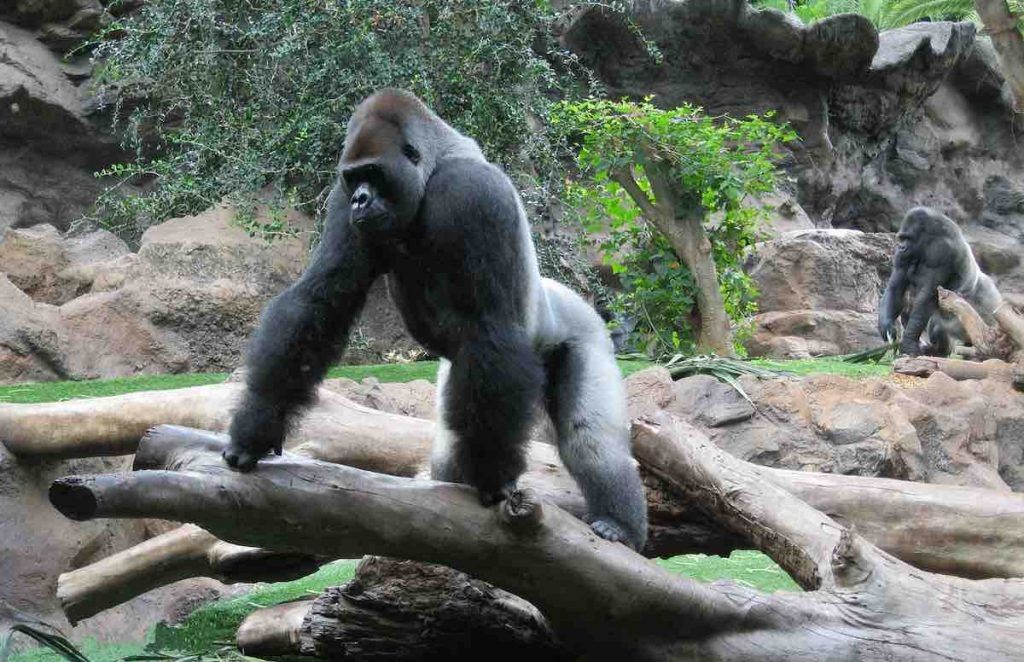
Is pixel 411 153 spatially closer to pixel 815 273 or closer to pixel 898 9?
pixel 815 273

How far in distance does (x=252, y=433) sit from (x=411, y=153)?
864 millimetres

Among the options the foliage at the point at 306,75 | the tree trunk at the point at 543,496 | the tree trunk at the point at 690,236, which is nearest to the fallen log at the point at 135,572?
the tree trunk at the point at 543,496

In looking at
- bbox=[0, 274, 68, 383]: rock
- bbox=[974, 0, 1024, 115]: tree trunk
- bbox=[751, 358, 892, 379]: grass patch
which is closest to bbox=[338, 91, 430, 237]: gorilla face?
bbox=[0, 274, 68, 383]: rock

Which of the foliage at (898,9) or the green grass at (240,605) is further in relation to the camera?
the foliage at (898,9)

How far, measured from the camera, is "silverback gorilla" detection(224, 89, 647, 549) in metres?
2.60

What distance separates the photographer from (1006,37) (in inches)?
252

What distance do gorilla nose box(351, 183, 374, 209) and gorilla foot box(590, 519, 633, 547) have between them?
1.18 meters

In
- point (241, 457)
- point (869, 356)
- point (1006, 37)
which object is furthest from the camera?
point (869, 356)

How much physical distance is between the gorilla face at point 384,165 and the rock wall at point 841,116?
882 cm

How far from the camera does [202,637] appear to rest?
13.0 feet

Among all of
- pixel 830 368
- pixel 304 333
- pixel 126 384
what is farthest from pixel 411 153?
pixel 830 368

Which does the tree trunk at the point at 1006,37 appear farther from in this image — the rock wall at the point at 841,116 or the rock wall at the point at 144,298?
the rock wall at the point at 144,298

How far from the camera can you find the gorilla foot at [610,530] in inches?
117

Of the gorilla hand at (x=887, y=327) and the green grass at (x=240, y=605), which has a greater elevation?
the gorilla hand at (x=887, y=327)
